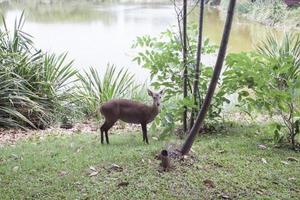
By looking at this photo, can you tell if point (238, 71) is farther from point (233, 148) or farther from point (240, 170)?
point (240, 170)

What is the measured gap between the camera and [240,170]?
335 cm

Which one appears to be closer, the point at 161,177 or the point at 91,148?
the point at 161,177

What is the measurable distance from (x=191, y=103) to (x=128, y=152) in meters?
0.77

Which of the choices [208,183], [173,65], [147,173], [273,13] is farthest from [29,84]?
[273,13]

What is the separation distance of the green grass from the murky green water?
173 inches

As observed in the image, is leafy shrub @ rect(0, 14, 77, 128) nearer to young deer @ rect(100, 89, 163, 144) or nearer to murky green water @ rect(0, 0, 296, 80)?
young deer @ rect(100, 89, 163, 144)

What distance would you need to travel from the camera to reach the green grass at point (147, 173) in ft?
9.68

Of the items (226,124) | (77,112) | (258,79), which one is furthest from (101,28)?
(258,79)

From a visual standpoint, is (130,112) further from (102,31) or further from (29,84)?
(102,31)

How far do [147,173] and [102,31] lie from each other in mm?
12969

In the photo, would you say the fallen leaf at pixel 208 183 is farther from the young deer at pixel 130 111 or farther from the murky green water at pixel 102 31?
the murky green water at pixel 102 31

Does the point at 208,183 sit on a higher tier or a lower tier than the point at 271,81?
lower

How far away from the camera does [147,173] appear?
3.19 metres

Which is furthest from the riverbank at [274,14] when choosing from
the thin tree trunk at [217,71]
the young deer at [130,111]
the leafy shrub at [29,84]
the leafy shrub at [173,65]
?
the thin tree trunk at [217,71]
